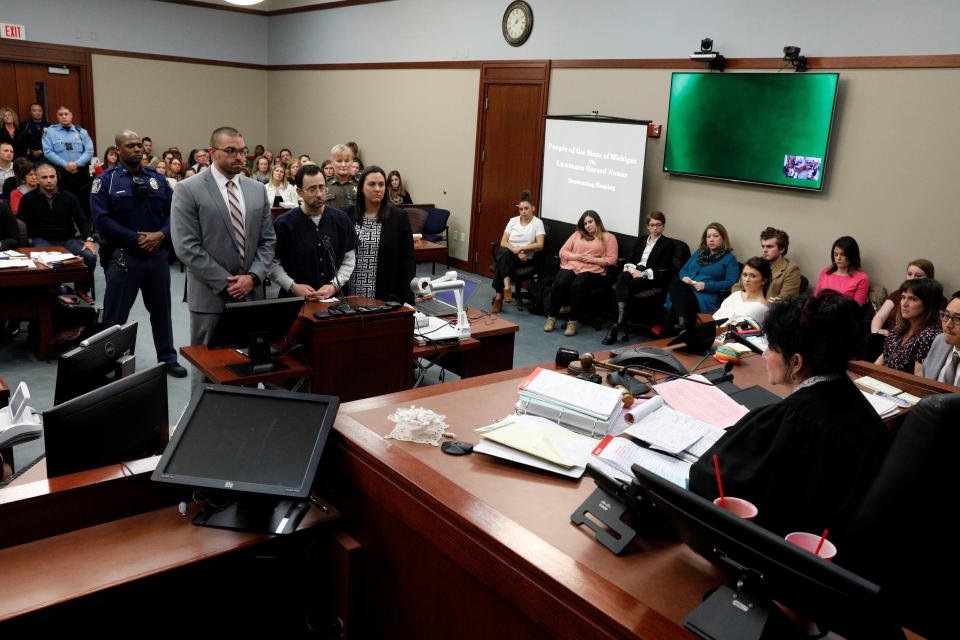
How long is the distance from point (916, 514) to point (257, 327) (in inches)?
94.4

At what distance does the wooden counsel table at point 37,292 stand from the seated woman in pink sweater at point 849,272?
515cm

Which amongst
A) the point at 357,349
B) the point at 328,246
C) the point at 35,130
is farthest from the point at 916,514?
the point at 35,130

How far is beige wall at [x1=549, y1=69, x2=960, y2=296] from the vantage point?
4961 mm

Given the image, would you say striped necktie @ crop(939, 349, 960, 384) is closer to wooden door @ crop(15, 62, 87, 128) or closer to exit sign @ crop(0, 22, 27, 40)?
wooden door @ crop(15, 62, 87, 128)

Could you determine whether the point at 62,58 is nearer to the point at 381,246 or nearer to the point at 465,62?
the point at 465,62

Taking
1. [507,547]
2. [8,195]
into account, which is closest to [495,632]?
[507,547]

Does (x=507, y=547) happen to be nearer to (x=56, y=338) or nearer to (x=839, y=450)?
(x=839, y=450)

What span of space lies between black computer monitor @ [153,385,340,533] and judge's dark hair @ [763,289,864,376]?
1.16 meters

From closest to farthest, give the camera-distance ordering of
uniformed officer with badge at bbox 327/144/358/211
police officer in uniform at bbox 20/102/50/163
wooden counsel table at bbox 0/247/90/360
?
wooden counsel table at bbox 0/247/90/360
uniformed officer with badge at bbox 327/144/358/211
police officer in uniform at bbox 20/102/50/163

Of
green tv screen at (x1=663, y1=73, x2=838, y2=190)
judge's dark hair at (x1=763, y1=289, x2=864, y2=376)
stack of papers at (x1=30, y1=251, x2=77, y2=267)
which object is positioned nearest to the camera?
judge's dark hair at (x1=763, y1=289, x2=864, y2=376)

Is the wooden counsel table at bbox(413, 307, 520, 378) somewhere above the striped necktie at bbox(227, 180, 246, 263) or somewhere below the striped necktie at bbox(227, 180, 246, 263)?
below

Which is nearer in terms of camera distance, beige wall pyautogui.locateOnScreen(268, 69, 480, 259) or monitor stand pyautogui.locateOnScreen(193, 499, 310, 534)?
monitor stand pyautogui.locateOnScreen(193, 499, 310, 534)

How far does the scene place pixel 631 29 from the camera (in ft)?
21.9

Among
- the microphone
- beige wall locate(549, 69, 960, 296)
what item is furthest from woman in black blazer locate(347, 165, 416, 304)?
beige wall locate(549, 69, 960, 296)
